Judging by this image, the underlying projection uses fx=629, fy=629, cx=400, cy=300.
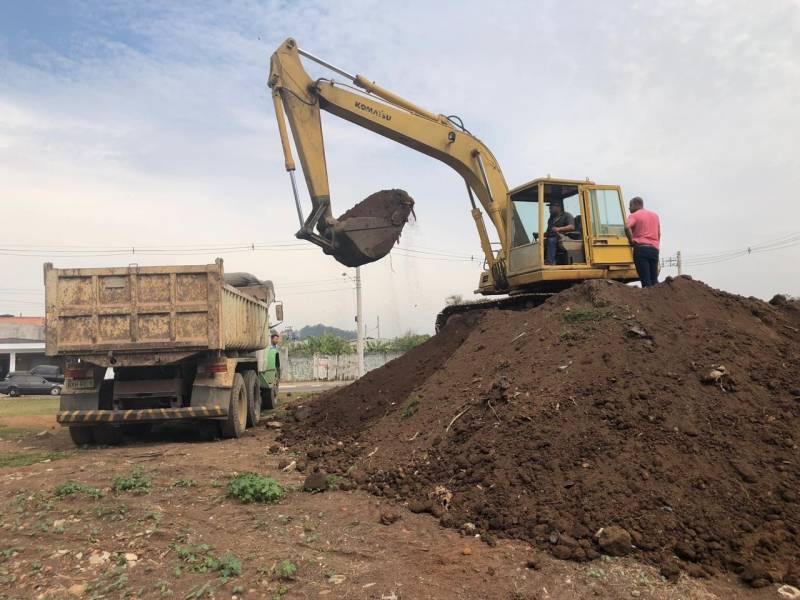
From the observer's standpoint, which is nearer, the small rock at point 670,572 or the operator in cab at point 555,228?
the small rock at point 670,572

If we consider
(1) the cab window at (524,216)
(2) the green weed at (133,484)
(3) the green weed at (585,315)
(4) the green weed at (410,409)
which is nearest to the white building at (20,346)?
(1) the cab window at (524,216)

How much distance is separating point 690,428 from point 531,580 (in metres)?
2.26

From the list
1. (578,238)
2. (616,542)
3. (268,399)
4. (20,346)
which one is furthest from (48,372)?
(616,542)

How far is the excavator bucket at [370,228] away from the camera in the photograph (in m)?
10.0

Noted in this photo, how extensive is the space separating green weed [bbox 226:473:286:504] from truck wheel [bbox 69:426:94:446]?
439cm

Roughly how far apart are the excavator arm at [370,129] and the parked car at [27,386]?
22212mm

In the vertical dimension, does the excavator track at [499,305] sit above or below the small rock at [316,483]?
above

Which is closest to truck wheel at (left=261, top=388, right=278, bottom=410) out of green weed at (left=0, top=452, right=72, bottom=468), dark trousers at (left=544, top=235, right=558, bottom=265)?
green weed at (left=0, top=452, right=72, bottom=468)

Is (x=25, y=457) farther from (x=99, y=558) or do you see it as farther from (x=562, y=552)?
(x=562, y=552)

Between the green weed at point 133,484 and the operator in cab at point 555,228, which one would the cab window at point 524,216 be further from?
the green weed at point 133,484

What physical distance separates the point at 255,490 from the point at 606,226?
6752 millimetres

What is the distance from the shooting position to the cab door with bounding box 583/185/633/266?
32.1 ft

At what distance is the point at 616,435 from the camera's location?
5535 mm

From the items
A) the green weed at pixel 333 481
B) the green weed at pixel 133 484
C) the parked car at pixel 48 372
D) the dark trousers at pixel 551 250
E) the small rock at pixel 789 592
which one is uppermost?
the dark trousers at pixel 551 250
